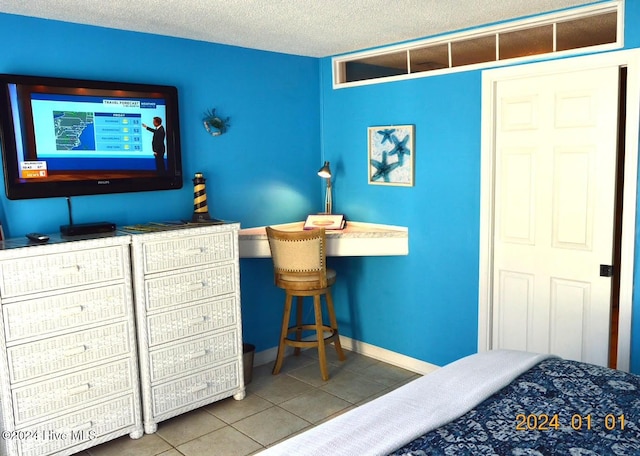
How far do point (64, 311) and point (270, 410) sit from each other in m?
1.40

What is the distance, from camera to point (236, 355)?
359 centimetres

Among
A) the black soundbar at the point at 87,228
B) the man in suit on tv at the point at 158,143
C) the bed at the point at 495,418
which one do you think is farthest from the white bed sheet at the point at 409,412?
the man in suit on tv at the point at 158,143

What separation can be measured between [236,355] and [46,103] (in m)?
1.87

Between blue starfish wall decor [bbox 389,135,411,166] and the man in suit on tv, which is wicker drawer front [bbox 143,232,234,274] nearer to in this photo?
the man in suit on tv

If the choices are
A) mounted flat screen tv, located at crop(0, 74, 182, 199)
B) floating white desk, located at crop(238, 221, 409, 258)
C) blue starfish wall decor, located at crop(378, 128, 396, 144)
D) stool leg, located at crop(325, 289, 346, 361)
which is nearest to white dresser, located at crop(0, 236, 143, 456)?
mounted flat screen tv, located at crop(0, 74, 182, 199)

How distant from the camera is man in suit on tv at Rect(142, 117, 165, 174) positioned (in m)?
3.52

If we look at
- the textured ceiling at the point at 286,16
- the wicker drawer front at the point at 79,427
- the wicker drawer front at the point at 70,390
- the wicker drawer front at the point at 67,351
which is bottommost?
the wicker drawer front at the point at 79,427

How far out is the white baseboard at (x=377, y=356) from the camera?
4076mm

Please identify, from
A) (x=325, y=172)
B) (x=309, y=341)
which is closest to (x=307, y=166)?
(x=325, y=172)

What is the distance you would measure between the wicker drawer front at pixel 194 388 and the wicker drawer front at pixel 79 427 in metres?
0.18

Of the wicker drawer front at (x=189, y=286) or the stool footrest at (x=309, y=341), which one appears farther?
the stool footrest at (x=309, y=341)

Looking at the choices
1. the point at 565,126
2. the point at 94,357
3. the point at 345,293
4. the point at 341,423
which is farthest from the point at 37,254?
the point at 565,126

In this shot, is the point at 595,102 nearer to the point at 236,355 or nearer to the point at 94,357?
the point at 236,355
